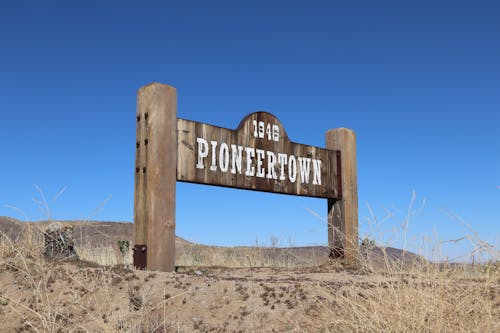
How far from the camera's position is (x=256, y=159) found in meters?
8.20

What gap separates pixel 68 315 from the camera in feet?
15.2

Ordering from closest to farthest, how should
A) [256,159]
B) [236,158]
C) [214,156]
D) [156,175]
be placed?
[156,175] < [214,156] < [236,158] < [256,159]

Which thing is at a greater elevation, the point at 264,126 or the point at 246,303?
the point at 264,126

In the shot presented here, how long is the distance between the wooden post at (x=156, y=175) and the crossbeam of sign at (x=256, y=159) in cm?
25

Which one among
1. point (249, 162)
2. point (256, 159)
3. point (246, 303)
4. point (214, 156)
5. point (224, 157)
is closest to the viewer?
point (246, 303)

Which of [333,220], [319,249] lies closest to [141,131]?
[333,220]

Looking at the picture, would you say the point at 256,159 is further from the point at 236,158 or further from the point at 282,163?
the point at 282,163

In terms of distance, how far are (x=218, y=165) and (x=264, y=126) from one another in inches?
51.3

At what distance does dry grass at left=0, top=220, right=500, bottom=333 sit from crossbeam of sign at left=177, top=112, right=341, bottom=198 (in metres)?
2.13

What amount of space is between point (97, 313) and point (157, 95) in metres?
3.08

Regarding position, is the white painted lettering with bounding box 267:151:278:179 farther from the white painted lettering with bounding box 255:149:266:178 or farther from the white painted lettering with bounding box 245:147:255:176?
the white painted lettering with bounding box 245:147:255:176

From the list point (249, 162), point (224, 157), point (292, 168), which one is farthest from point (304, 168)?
point (224, 157)

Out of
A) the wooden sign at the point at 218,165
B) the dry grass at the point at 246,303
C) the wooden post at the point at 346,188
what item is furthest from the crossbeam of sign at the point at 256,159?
the dry grass at the point at 246,303

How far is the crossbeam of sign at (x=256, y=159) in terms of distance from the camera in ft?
23.4
